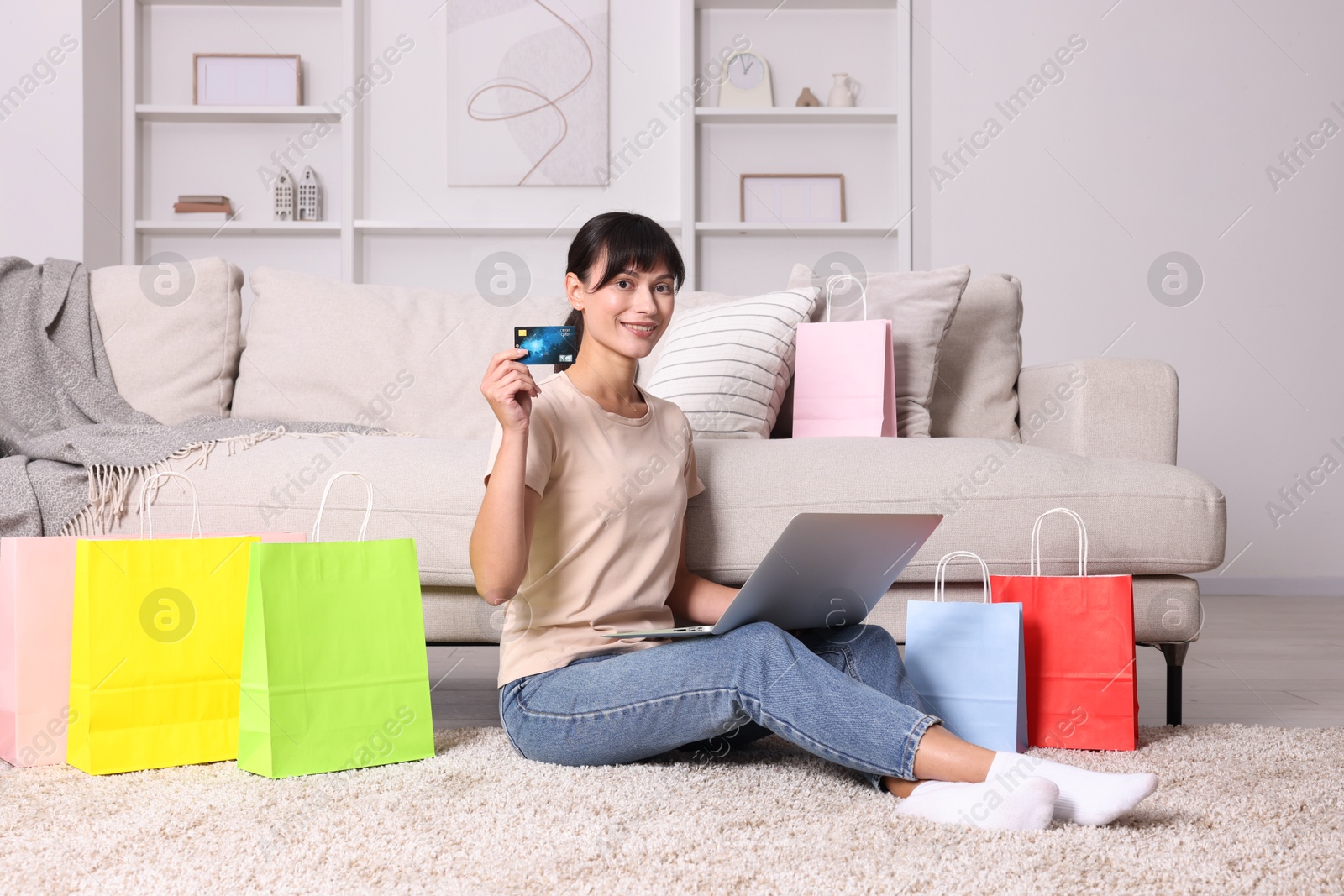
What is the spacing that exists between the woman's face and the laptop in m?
0.31

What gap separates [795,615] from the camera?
132cm

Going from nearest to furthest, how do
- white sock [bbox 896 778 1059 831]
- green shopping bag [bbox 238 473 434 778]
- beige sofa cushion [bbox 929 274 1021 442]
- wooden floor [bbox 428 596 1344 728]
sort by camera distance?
white sock [bbox 896 778 1059 831] < green shopping bag [bbox 238 473 434 778] < wooden floor [bbox 428 596 1344 728] < beige sofa cushion [bbox 929 274 1021 442]

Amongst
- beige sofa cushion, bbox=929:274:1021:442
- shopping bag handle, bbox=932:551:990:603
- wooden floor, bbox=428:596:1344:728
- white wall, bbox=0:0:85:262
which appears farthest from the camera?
white wall, bbox=0:0:85:262

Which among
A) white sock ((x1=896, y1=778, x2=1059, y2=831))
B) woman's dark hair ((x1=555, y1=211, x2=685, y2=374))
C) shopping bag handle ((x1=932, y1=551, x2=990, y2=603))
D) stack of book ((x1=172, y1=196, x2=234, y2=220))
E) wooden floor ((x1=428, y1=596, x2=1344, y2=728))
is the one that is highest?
stack of book ((x1=172, y1=196, x2=234, y2=220))

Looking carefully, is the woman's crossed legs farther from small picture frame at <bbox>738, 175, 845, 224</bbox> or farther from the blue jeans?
small picture frame at <bbox>738, 175, 845, 224</bbox>

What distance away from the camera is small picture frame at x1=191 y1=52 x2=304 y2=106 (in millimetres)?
3818

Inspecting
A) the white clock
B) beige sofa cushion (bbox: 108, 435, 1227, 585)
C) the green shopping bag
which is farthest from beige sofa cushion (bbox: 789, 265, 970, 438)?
the white clock

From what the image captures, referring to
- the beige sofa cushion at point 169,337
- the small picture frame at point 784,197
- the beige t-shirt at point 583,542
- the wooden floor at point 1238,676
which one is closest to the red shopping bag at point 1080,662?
the wooden floor at point 1238,676

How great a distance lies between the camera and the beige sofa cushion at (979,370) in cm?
218

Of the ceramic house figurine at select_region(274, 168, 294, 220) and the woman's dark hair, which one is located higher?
the ceramic house figurine at select_region(274, 168, 294, 220)

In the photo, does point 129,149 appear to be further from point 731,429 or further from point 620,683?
point 620,683

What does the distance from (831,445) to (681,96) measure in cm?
245

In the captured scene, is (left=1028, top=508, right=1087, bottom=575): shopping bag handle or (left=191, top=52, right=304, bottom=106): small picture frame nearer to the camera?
(left=1028, top=508, right=1087, bottom=575): shopping bag handle

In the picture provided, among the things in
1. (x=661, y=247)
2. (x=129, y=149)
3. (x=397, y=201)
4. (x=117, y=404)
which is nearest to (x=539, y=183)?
(x=397, y=201)
